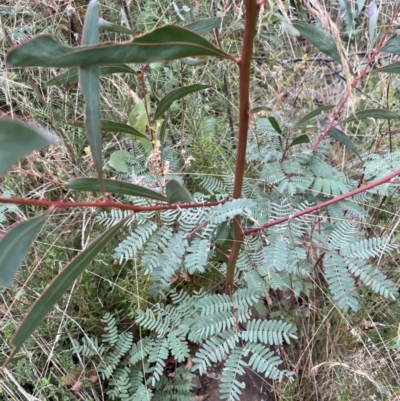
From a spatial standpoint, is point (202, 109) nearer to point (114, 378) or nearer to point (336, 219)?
point (336, 219)

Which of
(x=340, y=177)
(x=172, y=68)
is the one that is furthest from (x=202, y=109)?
(x=340, y=177)

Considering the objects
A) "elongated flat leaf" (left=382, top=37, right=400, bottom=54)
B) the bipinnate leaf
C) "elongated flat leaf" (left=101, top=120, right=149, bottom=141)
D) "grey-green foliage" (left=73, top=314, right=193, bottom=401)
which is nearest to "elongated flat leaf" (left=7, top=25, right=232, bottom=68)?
the bipinnate leaf

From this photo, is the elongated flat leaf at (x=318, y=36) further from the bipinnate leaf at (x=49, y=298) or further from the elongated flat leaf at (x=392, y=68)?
the bipinnate leaf at (x=49, y=298)

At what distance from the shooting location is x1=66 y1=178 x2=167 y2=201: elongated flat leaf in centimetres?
64

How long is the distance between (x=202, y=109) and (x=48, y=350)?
0.99 meters

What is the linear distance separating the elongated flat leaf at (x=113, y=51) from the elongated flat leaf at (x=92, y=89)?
0.02m

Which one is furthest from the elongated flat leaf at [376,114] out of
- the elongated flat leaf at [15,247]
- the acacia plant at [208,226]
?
the elongated flat leaf at [15,247]

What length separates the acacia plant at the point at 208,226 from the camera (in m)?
0.53

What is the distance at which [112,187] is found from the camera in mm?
663

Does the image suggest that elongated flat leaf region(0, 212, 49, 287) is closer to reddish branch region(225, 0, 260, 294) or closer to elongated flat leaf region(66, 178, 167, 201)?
elongated flat leaf region(66, 178, 167, 201)

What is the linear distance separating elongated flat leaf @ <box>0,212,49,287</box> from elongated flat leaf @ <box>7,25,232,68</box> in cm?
18

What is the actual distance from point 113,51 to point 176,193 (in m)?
0.22

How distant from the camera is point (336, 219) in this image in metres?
1.00

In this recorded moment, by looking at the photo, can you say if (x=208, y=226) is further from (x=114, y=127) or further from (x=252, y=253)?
(x=114, y=127)
